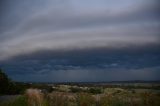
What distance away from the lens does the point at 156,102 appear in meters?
8.61

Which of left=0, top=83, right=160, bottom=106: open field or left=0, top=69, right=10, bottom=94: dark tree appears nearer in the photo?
left=0, top=83, right=160, bottom=106: open field

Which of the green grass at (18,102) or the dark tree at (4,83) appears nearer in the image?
the green grass at (18,102)

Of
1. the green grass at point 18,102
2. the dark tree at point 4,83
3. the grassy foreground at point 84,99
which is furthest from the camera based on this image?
the dark tree at point 4,83

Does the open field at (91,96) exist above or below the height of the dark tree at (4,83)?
below

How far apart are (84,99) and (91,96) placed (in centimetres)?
15

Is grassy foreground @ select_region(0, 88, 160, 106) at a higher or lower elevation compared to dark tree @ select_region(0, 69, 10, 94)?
lower

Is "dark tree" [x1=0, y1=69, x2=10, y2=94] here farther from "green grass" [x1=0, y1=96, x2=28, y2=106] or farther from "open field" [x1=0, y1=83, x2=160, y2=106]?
"green grass" [x1=0, y1=96, x2=28, y2=106]

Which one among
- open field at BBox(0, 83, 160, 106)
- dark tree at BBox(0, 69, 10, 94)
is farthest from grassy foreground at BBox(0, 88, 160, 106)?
dark tree at BBox(0, 69, 10, 94)

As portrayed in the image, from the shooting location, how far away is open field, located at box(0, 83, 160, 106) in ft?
28.7

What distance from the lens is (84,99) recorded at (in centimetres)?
895

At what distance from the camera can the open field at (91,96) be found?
344 inches

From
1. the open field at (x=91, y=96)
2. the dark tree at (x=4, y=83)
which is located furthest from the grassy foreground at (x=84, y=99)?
the dark tree at (x=4, y=83)

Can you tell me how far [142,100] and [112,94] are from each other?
600 millimetres

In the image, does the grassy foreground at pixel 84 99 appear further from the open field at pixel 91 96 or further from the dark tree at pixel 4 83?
the dark tree at pixel 4 83
